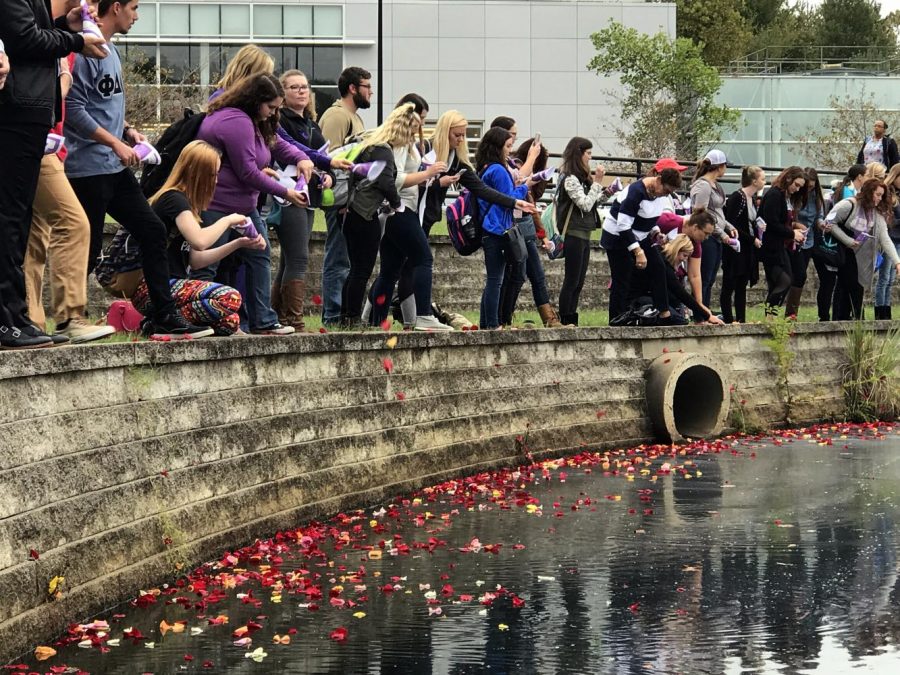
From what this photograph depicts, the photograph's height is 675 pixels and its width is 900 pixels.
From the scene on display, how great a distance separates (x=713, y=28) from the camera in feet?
253

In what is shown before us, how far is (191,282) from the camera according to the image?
10.2m

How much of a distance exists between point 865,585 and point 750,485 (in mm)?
4076

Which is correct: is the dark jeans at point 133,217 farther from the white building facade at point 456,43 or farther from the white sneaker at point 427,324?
the white building facade at point 456,43

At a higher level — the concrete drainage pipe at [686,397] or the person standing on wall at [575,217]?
the person standing on wall at [575,217]

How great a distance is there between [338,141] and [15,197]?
6.36m

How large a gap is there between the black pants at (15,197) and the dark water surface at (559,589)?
1589mm

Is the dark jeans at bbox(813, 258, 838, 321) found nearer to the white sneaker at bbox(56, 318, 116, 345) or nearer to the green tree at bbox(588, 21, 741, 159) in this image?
the white sneaker at bbox(56, 318, 116, 345)

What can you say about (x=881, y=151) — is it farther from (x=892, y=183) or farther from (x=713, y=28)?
(x=713, y=28)

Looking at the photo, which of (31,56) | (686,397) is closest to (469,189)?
(686,397)

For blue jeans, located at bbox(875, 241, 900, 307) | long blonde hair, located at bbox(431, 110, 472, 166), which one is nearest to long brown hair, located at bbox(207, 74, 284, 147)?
long blonde hair, located at bbox(431, 110, 472, 166)

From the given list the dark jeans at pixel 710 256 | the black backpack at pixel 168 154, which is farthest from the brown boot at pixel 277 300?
→ the dark jeans at pixel 710 256

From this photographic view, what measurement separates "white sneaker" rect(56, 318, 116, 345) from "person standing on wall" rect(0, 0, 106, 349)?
0.89 meters

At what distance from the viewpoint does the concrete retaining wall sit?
7.17m

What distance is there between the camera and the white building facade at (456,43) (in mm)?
68375
